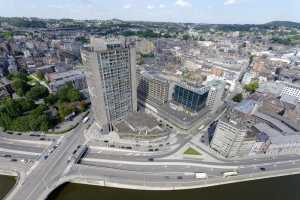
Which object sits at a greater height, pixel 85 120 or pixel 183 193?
pixel 85 120

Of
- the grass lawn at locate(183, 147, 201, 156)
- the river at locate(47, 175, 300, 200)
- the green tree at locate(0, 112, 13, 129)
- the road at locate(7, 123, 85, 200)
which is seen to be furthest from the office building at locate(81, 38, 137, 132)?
the green tree at locate(0, 112, 13, 129)

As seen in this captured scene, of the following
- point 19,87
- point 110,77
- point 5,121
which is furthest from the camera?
point 19,87

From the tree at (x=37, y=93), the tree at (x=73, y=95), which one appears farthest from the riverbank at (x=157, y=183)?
the tree at (x=37, y=93)

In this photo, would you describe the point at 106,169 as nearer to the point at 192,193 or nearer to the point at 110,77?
the point at 192,193

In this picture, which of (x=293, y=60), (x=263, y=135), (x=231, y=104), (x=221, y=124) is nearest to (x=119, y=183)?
(x=221, y=124)

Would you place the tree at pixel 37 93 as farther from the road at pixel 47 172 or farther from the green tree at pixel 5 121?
the road at pixel 47 172

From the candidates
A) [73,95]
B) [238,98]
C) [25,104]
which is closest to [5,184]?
[25,104]
